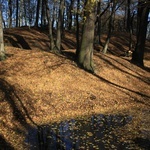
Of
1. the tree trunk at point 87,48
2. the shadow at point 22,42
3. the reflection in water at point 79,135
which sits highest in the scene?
the tree trunk at point 87,48

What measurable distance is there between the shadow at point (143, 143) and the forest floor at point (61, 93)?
11.5 inches

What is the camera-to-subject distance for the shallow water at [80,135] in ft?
27.1

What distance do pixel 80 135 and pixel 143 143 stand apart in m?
2.20

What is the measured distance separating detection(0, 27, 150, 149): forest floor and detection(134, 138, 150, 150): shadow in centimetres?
29

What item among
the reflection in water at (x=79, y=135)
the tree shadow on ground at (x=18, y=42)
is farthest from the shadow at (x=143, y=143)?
the tree shadow on ground at (x=18, y=42)

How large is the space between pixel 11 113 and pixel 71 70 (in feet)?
20.1

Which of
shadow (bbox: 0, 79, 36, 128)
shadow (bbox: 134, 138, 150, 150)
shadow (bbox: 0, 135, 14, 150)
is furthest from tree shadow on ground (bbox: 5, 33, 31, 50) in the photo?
shadow (bbox: 134, 138, 150, 150)

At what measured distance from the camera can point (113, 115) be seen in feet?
38.7

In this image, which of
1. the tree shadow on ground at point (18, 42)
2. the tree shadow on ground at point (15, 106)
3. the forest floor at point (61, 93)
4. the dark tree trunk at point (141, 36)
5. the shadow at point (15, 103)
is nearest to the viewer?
the tree shadow on ground at point (15, 106)

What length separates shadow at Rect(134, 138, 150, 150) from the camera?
8.33m

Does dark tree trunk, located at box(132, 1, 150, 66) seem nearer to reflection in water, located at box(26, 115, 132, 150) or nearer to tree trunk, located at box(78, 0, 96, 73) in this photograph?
tree trunk, located at box(78, 0, 96, 73)

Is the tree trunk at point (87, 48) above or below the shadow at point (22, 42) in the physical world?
above

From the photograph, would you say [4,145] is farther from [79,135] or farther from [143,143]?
[143,143]

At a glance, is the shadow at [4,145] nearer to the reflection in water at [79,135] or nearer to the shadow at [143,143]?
the reflection in water at [79,135]
